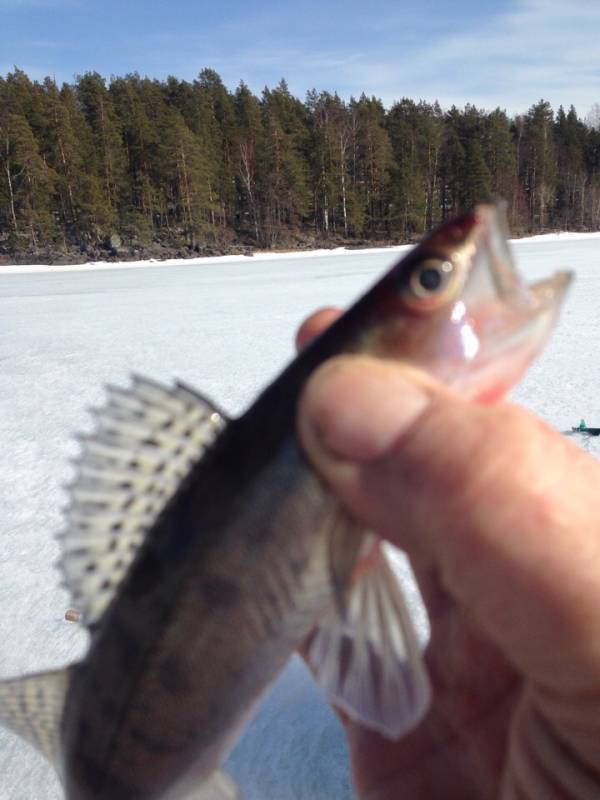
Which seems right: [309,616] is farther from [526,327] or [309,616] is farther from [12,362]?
[12,362]

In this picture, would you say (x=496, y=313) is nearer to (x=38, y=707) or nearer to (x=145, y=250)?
(x=38, y=707)

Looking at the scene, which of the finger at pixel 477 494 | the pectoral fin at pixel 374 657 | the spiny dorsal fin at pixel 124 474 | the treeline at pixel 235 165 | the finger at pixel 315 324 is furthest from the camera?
the treeline at pixel 235 165

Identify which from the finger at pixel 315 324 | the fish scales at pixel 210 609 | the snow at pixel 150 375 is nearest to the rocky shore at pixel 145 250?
the snow at pixel 150 375

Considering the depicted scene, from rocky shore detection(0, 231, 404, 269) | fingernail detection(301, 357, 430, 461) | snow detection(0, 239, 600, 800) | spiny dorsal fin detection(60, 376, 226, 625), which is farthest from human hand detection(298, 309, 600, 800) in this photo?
rocky shore detection(0, 231, 404, 269)

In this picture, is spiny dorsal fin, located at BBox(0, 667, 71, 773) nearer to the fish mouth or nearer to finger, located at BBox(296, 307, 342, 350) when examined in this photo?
finger, located at BBox(296, 307, 342, 350)

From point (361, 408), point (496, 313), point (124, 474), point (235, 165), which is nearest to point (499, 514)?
point (361, 408)

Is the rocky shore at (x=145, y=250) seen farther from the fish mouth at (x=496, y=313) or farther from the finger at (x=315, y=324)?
the fish mouth at (x=496, y=313)
